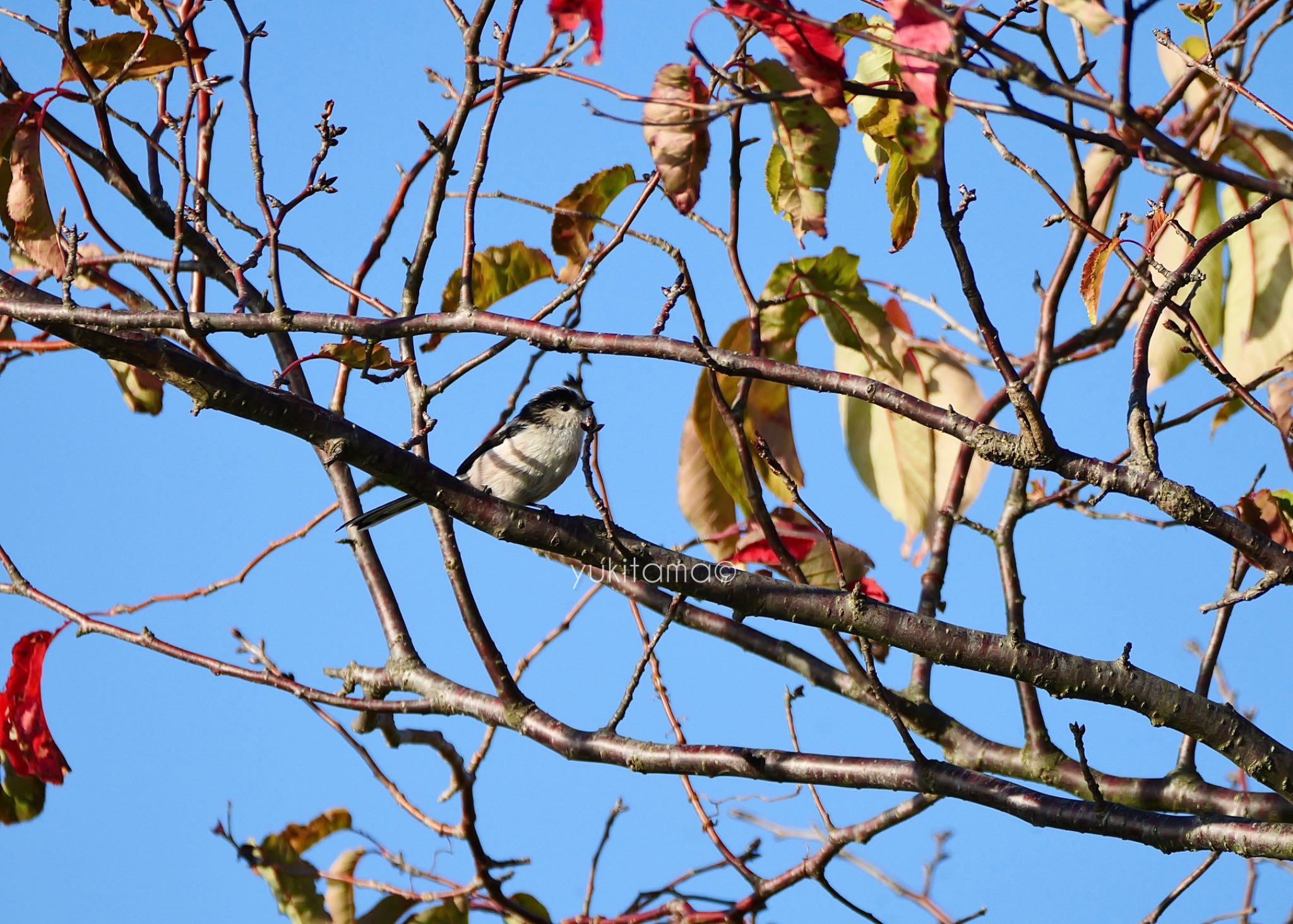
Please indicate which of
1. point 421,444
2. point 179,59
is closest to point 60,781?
point 421,444

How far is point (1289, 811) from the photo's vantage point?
10.8 feet

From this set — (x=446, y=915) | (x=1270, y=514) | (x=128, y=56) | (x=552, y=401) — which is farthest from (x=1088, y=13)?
(x=552, y=401)

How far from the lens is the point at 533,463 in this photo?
574 centimetres

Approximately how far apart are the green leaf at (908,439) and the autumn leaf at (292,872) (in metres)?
2.42

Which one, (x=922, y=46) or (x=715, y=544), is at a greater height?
(x=715, y=544)

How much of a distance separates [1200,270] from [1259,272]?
0.23 m

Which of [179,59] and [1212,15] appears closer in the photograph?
[1212,15]

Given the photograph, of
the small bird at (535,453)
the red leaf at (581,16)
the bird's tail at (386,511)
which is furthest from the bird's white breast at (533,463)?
the red leaf at (581,16)

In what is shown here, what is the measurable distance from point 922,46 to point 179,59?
8.62 feet

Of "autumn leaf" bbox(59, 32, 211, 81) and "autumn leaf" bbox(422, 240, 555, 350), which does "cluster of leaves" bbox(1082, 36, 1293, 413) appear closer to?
"autumn leaf" bbox(422, 240, 555, 350)

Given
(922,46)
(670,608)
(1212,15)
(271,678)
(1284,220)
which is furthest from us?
(271,678)

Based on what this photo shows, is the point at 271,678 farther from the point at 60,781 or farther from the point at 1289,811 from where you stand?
the point at 1289,811

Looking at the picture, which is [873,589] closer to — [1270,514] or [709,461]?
[709,461]

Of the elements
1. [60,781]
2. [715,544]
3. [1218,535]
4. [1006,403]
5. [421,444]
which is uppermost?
[1006,403]
